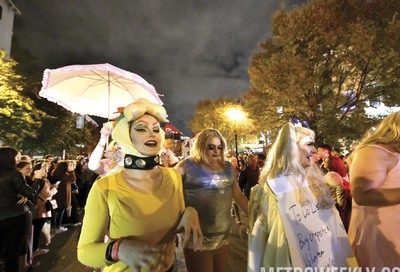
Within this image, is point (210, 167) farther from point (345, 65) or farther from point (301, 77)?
point (345, 65)

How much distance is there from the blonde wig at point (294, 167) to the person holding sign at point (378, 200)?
0.24m

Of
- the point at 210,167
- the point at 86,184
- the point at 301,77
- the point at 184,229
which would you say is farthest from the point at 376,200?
the point at 301,77

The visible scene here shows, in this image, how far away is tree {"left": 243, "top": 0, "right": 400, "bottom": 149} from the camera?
42.8 feet

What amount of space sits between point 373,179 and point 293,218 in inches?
25.7

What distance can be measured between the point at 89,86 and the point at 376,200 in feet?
15.9

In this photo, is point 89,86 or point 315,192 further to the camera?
point 89,86

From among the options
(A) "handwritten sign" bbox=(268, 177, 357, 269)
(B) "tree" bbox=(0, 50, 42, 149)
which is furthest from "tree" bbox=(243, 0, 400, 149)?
(B) "tree" bbox=(0, 50, 42, 149)

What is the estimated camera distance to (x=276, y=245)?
1990 mm

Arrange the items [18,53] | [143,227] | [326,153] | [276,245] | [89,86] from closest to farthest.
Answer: [143,227] < [276,245] < [89,86] < [326,153] < [18,53]

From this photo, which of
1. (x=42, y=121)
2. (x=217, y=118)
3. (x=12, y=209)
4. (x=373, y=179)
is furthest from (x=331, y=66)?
(x=217, y=118)

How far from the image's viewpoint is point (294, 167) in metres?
2.19

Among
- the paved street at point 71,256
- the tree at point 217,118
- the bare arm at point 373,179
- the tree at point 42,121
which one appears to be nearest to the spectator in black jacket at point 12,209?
the paved street at point 71,256

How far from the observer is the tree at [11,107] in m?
16.6

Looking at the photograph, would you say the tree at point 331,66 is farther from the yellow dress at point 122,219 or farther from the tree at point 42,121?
the tree at point 42,121
